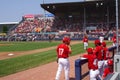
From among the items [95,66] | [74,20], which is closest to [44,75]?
[95,66]

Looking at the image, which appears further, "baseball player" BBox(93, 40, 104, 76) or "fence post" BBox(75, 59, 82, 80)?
"baseball player" BBox(93, 40, 104, 76)

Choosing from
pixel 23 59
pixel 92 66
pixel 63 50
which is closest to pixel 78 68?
pixel 92 66

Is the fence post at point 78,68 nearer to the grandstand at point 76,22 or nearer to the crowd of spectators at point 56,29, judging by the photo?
the grandstand at point 76,22

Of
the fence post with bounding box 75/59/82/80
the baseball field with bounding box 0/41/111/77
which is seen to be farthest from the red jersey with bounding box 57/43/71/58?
the baseball field with bounding box 0/41/111/77

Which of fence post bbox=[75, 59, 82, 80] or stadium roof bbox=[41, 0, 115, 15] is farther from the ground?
stadium roof bbox=[41, 0, 115, 15]

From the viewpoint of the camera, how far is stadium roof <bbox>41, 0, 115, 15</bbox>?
6712 cm

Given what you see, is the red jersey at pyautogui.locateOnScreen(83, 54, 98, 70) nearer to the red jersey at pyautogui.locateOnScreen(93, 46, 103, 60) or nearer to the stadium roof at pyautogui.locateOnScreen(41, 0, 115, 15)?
the red jersey at pyautogui.locateOnScreen(93, 46, 103, 60)

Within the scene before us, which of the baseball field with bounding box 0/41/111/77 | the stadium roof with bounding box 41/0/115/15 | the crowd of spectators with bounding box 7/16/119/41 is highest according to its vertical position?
the stadium roof with bounding box 41/0/115/15

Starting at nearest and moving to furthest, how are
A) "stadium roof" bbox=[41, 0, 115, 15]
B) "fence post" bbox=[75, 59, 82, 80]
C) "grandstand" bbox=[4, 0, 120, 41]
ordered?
"fence post" bbox=[75, 59, 82, 80] → "stadium roof" bbox=[41, 0, 115, 15] → "grandstand" bbox=[4, 0, 120, 41]

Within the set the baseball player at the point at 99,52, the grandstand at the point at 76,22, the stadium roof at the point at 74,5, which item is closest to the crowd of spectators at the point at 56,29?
the grandstand at the point at 76,22

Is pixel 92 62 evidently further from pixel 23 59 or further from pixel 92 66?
pixel 23 59

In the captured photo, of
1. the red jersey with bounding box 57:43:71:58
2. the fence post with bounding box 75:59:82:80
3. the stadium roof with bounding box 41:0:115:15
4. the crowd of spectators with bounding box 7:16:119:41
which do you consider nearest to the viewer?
the fence post with bounding box 75:59:82:80

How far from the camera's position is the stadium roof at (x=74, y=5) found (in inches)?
2643

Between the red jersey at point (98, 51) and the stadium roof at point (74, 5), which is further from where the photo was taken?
the stadium roof at point (74, 5)
